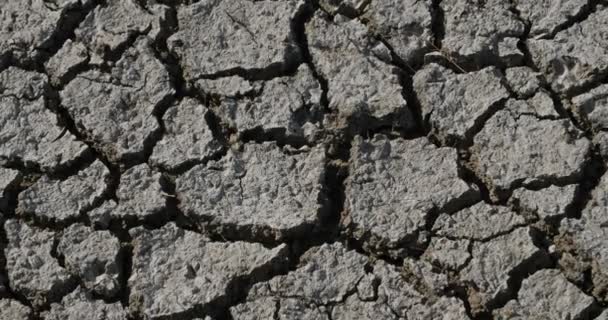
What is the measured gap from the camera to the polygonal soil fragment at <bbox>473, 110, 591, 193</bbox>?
274 cm

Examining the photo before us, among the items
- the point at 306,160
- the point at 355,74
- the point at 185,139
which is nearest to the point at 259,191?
the point at 306,160

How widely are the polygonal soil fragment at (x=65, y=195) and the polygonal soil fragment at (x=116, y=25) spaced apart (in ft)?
1.28

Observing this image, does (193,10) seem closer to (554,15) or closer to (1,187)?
(1,187)

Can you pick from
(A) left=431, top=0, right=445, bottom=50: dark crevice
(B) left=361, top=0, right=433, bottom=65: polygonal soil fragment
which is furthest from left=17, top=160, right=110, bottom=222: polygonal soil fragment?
(A) left=431, top=0, right=445, bottom=50: dark crevice

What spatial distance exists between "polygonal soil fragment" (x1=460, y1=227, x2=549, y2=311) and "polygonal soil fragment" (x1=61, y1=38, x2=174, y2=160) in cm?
94

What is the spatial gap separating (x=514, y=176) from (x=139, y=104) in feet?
3.42

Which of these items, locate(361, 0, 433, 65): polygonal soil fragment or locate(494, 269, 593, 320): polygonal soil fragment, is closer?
locate(494, 269, 593, 320): polygonal soil fragment

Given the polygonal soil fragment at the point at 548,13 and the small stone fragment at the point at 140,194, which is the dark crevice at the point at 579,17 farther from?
the small stone fragment at the point at 140,194

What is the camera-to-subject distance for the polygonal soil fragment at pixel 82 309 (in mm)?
2703

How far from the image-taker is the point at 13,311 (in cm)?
274

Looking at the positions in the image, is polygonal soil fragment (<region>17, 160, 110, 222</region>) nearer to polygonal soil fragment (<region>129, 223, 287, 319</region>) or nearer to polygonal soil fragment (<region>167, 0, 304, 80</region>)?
polygonal soil fragment (<region>129, 223, 287, 319</region>)

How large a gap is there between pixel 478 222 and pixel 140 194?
2.87 ft

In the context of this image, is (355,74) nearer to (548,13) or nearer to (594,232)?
(548,13)

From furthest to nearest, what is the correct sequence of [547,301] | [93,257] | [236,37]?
1. [236,37]
2. [93,257]
3. [547,301]
